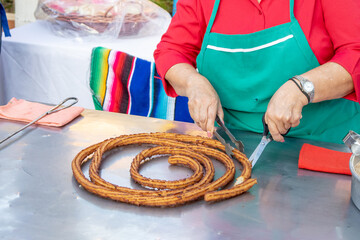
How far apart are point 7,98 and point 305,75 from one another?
2103 millimetres

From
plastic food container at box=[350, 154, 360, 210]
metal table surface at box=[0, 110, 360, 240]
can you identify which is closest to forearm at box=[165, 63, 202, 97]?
metal table surface at box=[0, 110, 360, 240]

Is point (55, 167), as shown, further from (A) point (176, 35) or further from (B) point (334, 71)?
(B) point (334, 71)

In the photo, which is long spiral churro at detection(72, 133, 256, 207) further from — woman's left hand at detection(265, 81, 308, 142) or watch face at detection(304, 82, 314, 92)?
watch face at detection(304, 82, 314, 92)

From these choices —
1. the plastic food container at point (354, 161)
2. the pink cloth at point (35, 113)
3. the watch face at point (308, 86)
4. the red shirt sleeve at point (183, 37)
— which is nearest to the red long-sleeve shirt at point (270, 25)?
the red shirt sleeve at point (183, 37)

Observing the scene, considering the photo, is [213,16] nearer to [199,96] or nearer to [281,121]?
[199,96]

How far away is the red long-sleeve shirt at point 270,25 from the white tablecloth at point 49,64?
2.86 ft

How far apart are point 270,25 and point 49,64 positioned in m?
1.60

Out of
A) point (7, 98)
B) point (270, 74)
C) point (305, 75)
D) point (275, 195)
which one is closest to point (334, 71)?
point (305, 75)

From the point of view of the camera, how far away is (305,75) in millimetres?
1369

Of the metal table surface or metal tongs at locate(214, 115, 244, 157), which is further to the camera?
metal tongs at locate(214, 115, 244, 157)

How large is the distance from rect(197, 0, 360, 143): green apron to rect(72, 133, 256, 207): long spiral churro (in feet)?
0.94

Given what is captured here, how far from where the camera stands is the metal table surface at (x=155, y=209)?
101cm

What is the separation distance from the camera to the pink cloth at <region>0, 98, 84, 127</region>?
5.30 ft

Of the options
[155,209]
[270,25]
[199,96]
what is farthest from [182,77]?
[155,209]
